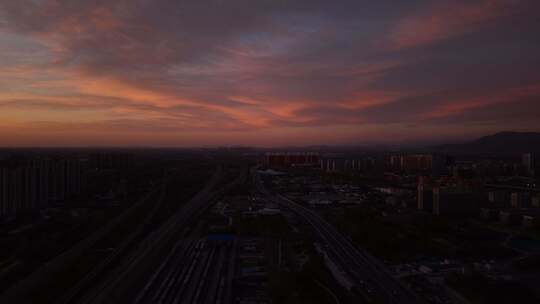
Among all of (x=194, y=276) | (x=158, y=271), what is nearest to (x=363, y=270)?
(x=194, y=276)

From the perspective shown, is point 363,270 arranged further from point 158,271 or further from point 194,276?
point 158,271

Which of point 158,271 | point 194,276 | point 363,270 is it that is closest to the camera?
point 194,276

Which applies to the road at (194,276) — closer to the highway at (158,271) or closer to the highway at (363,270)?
the highway at (158,271)

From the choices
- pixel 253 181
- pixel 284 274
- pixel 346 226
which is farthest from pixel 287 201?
pixel 284 274

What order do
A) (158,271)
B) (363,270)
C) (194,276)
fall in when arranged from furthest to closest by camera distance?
1. (363,270)
2. (158,271)
3. (194,276)

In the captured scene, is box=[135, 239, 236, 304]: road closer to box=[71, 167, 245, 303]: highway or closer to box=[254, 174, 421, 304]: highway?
box=[71, 167, 245, 303]: highway

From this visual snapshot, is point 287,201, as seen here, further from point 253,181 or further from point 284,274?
point 284,274

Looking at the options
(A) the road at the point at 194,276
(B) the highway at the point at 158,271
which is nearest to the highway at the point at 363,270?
(A) the road at the point at 194,276

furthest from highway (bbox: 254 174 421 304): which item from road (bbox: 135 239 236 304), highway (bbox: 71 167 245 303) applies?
highway (bbox: 71 167 245 303)
